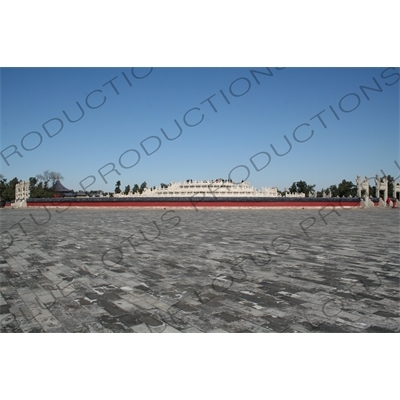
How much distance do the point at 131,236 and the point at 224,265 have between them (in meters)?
5.10

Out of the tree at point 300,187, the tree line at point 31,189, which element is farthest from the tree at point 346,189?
the tree line at point 31,189

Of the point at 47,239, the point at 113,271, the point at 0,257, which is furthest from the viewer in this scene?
the point at 47,239

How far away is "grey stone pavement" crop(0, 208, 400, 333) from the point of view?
3719 mm

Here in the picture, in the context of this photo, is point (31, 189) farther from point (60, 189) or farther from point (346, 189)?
point (346, 189)

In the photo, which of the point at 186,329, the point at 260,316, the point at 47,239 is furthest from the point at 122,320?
the point at 47,239

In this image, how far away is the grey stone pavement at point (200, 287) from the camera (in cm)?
372

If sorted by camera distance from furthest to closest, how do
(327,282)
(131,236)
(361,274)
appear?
(131,236) → (361,274) → (327,282)

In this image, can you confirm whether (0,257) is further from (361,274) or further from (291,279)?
(361,274)

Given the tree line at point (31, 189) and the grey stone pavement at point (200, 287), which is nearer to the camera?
the grey stone pavement at point (200, 287)

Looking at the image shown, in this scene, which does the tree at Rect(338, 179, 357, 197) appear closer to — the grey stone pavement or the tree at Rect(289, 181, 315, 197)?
the tree at Rect(289, 181, 315, 197)

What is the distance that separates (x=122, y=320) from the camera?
12.4 ft

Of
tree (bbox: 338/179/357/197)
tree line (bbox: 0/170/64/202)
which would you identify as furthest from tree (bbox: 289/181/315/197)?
tree line (bbox: 0/170/64/202)

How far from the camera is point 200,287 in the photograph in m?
5.06

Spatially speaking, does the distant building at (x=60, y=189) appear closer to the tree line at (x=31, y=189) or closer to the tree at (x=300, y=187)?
the tree line at (x=31, y=189)
